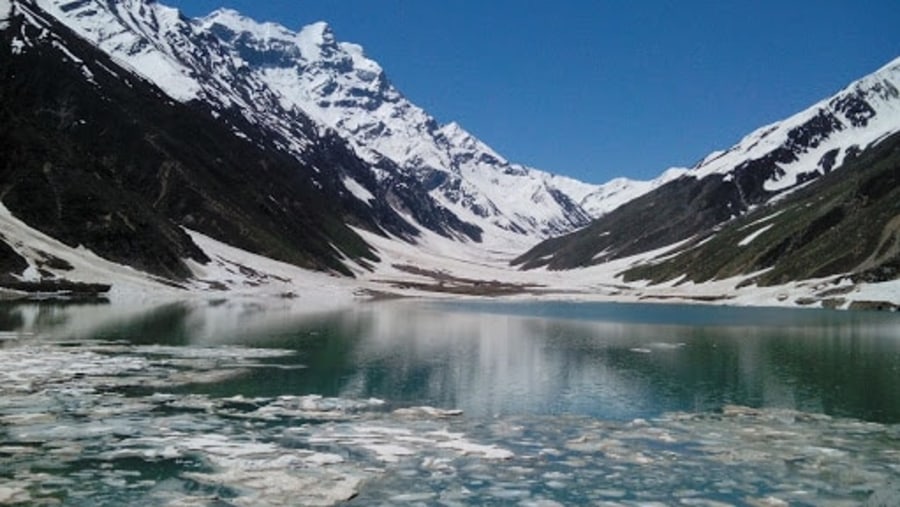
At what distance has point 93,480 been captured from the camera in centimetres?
2141

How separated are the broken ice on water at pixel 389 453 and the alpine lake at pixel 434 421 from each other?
Answer: 0.10 metres

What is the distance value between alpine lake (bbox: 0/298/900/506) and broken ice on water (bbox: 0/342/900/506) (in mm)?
102

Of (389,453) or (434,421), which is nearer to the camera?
(389,453)

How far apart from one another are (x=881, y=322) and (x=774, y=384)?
5611cm

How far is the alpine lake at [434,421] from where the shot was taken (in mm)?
21484

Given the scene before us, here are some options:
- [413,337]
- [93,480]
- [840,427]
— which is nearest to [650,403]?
[840,427]

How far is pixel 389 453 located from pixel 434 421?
5964mm

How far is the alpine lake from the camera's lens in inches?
846

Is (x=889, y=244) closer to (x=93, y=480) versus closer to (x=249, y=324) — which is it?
(x=249, y=324)

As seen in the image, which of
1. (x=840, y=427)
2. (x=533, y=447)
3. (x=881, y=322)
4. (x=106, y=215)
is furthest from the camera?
(x=106, y=215)

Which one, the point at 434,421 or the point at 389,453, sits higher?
the point at 434,421

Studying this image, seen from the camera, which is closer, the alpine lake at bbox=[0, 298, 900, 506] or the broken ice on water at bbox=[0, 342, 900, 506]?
the broken ice on water at bbox=[0, 342, 900, 506]

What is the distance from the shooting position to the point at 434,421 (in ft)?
101

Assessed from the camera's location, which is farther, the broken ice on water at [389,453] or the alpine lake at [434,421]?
the alpine lake at [434,421]
